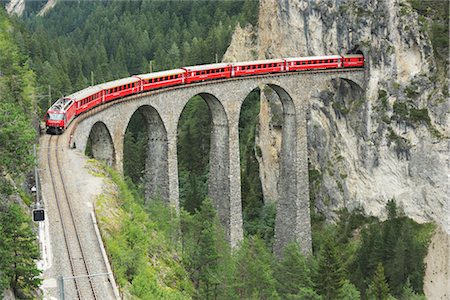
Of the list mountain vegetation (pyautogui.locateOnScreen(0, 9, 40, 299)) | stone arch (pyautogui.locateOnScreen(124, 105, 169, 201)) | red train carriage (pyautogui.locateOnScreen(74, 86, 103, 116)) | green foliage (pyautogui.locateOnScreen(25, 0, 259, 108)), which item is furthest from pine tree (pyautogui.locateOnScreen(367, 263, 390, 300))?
green foliage (pyautogui.locateOnScreen(25, 0, 259, 108))

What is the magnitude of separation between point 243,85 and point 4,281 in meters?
40.4

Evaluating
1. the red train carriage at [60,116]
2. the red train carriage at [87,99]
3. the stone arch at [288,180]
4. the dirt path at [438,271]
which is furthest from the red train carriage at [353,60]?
the red train carriage at [60,116]

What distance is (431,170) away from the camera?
223 ft

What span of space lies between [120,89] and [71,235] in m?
20.7

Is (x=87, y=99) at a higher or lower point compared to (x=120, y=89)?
lower

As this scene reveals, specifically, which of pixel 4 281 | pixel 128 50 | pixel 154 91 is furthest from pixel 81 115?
pixel 128 50

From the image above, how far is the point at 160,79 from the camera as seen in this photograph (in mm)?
58812

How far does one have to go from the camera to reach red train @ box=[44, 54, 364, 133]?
170 feet

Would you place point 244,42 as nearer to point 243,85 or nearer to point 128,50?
point 243,85

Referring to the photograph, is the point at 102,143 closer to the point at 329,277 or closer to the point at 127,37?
the point at 329,277

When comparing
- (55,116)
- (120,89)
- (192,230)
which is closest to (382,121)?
(192,230)

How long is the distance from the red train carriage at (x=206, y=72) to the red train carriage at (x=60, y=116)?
463 inches

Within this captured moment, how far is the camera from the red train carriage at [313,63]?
218ft

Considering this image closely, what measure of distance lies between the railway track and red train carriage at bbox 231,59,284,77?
19.3m
